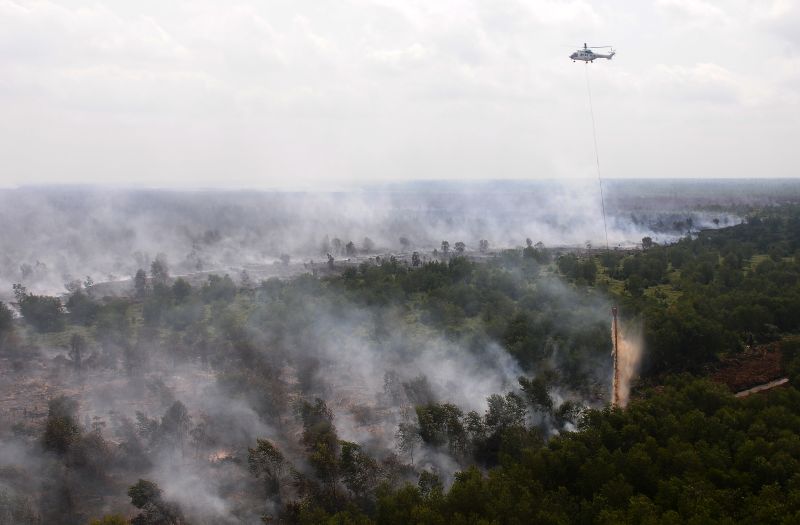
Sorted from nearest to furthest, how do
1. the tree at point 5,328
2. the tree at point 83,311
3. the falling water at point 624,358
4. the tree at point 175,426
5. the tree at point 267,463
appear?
1. the tree at point 267,463
2. the tree at point 175,426
3. the falling water at point 624,358
4. the tree at point 5,328
5. the tree at point 83,311

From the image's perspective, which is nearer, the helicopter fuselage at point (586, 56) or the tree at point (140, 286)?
the helicopter fuselage at point (586, 56)

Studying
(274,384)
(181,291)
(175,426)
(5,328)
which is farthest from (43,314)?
(175,426)

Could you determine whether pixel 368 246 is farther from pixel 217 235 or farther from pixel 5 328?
pixel 5 328

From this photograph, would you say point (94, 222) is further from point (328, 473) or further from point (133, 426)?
point (328, 473)

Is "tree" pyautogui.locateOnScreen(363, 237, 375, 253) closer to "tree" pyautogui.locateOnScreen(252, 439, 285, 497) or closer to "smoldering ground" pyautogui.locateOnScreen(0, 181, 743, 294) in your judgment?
"smoldering ground" pyautogui.locateOnScreen(0, 181, 743, 294)

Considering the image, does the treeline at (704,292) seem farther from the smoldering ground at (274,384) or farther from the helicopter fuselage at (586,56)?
the helicopter fuselage at (586,56)

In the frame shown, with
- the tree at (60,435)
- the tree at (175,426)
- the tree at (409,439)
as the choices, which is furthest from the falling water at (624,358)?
the tree at (60,435)
